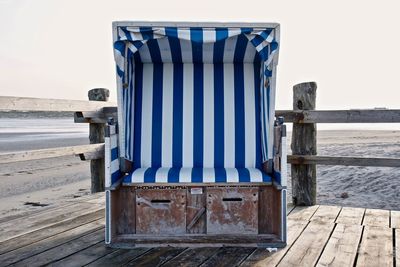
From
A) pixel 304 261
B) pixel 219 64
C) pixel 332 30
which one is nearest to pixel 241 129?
pixel 219 64

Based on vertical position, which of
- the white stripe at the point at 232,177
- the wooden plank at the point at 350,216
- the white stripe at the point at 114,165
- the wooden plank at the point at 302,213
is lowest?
the wooden plank at the point at 350,216

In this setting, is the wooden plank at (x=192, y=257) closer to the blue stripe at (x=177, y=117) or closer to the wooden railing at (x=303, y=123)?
the blue stripe at (x=177, y=117)

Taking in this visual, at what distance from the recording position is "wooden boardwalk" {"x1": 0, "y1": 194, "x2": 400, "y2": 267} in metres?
2.44

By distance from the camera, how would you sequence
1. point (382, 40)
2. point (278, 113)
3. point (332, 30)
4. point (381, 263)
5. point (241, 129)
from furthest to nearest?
point (382, 40)
point (332, 30)
point (278, 113)
point (241, 129)
point (381, 263)

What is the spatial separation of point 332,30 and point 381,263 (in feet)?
32.7

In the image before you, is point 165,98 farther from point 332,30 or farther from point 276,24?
point 332,30

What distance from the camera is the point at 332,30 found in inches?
435

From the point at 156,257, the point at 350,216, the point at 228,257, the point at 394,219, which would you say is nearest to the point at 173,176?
the point at 156,257

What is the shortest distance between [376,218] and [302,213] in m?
0.70

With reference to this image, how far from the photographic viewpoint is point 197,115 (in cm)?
344

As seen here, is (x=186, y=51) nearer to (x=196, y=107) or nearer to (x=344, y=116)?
(x=196, y=107)

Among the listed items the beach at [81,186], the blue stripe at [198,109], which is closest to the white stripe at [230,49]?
the blue stripe at [198,109]

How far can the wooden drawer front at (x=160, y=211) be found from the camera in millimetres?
2879

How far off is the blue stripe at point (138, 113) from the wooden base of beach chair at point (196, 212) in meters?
0.51
